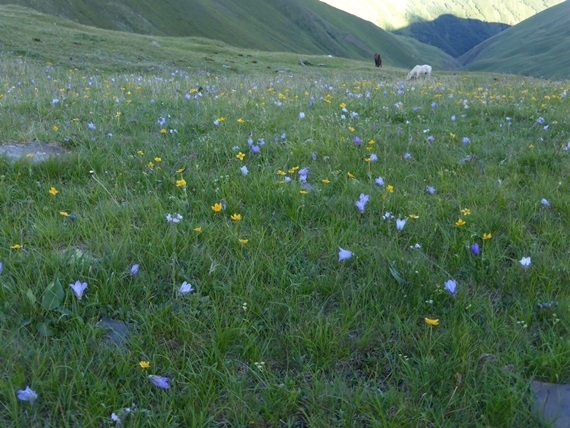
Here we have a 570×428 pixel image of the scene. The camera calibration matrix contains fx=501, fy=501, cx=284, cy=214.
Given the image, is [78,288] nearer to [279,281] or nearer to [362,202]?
[279,281]

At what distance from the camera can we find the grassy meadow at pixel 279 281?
2576 mm

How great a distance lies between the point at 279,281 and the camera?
347cm

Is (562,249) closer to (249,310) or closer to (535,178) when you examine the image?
(535,178)

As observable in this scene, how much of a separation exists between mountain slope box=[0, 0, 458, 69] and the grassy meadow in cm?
9132

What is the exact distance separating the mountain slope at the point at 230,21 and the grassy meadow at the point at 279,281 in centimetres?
9132

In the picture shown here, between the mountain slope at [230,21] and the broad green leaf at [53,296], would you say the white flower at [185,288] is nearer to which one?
the broad green leaf at [53,296]

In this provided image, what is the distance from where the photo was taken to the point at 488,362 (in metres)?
2.80

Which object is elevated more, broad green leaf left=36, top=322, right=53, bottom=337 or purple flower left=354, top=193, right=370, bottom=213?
purple flower left=354, top=193, right=370, bottom=213

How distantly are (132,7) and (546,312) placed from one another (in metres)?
114

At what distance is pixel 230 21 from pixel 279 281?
135 m

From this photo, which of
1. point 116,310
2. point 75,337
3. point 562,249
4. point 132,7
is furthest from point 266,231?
point 132,7

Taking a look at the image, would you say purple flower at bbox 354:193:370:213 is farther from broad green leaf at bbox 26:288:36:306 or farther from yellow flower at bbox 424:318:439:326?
broad green leaf at bbox 26:288:36:306

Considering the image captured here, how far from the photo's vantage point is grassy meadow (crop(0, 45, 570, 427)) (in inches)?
A: 101

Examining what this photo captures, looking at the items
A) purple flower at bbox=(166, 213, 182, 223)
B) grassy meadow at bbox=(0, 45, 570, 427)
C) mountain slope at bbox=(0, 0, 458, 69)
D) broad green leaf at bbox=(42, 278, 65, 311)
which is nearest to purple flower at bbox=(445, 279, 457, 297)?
grassy meadow at bbox=(0, 45, 570, 427)
